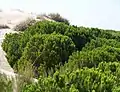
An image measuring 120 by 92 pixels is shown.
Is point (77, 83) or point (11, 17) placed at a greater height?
point (77, 83)

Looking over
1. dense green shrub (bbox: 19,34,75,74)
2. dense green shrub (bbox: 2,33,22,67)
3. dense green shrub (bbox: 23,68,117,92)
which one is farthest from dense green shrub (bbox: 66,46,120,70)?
dense green shrub (bbox: 2,33,22,67)

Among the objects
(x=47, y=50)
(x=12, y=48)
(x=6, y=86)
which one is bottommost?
(x=12, y=48)

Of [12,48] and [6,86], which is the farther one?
[12,48]

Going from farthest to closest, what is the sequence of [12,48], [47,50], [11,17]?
[11,17]
[12,48]
[47,50]

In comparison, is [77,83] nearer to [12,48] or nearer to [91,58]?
[91,58]

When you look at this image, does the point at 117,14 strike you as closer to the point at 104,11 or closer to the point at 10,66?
→ the point at 104,11

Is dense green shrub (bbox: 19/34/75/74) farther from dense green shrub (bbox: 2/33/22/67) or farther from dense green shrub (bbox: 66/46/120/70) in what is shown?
dense green shrub (bbox: 66/46/120/70)

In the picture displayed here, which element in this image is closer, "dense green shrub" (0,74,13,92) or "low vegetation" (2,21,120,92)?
"low vegetation" (2,21,120,92)

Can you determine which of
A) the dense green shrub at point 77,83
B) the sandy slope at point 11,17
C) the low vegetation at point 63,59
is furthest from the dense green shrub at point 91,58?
the sandy slope at point 11,17

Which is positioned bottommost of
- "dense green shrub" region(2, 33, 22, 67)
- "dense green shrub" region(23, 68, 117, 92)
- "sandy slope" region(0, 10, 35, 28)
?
"sandy slope" region(0, 10, 35, 28)

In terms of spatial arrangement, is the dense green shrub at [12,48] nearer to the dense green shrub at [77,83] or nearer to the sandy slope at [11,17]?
the dense green shrub at [77,83]

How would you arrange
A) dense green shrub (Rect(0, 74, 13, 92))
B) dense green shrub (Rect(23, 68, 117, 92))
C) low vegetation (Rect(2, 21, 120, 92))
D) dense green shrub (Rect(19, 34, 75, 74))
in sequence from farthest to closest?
dense green shrub (Rect(19, 34, 75, 74))
dense green shrub (Rect(0, 74, 13, 92))
low vegetation (Rect(2, 21, 120, 92))
dense green shrub (Rect(23, 68, 117, 92))

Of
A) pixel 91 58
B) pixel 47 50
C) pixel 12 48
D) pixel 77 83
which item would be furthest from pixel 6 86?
pixel 12 48

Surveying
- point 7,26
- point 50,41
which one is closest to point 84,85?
point 50,41
